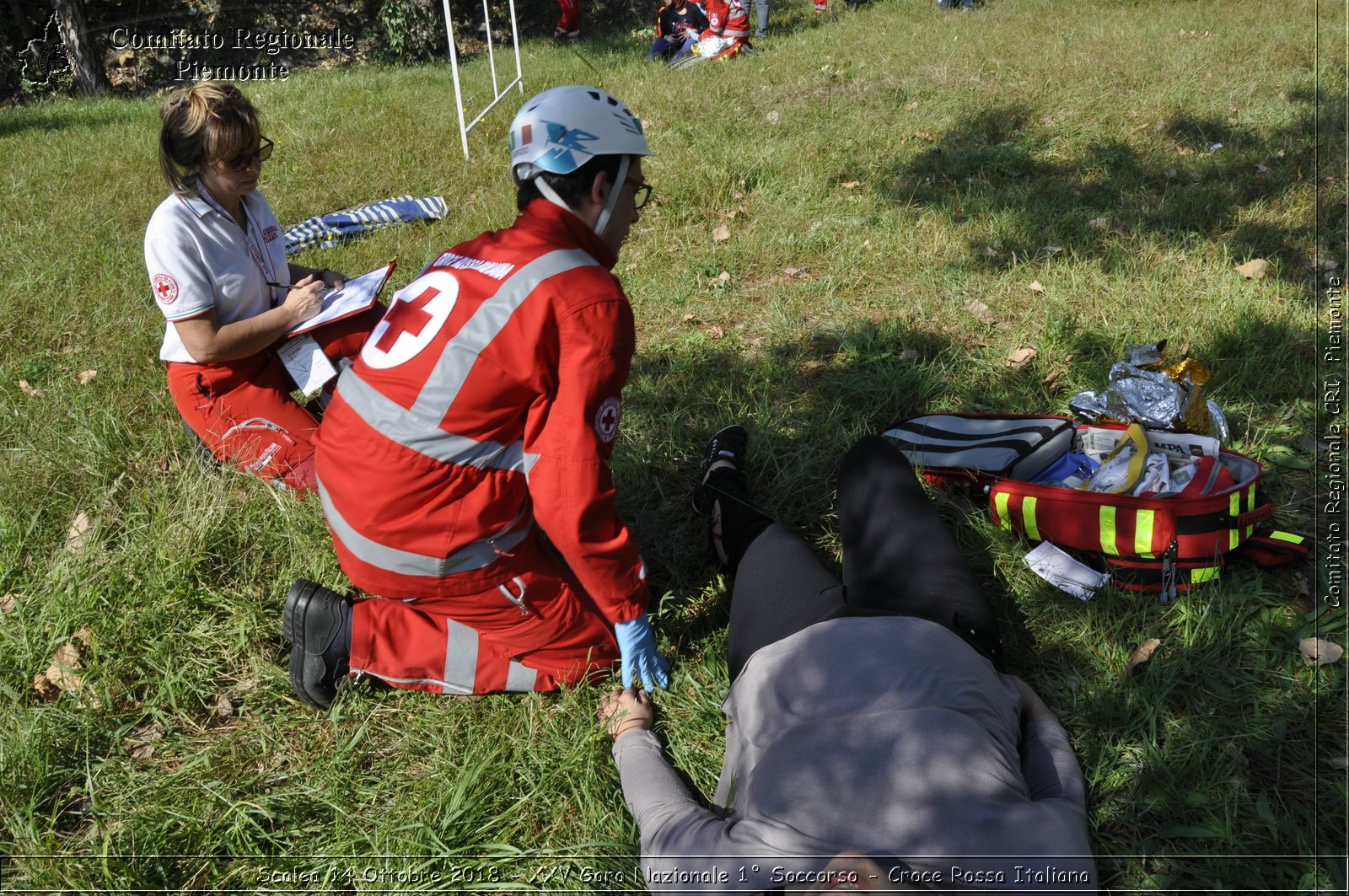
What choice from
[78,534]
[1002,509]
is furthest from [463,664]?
[1002,509]

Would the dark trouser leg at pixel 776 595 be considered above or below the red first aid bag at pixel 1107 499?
above

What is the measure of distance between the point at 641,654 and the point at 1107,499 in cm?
161

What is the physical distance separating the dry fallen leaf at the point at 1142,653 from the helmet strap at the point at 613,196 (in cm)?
201

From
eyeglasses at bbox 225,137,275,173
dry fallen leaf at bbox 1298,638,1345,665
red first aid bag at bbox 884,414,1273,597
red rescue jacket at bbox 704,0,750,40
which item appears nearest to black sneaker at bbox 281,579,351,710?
eyeglasses at bbox 225,137,275,173

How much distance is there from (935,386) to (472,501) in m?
2.31

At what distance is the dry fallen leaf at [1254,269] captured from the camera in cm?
431

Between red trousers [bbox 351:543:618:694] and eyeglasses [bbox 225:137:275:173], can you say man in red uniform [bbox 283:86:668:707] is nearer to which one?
red trousers [bbox 351:543:618:694]

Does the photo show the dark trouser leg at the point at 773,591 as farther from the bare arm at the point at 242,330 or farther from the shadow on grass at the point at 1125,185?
the shadow on grass at the point at 1125,185

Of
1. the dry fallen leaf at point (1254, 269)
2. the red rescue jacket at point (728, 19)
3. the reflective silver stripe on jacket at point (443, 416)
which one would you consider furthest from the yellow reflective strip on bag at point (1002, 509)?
the red rescue jacket at point (728, 19)

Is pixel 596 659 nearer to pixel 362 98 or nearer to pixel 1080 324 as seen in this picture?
pixel 1080 324

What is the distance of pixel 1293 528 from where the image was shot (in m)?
2.98

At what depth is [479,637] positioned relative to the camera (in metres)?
2.60

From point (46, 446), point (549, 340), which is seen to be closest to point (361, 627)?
point (549, 340)

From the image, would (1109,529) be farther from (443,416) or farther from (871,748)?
(443,416)
